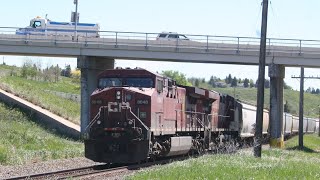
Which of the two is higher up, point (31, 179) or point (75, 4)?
point (75, 4)

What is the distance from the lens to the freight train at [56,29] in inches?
1932

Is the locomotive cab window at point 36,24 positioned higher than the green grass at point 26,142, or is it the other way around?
the locomotive cab window at point 36,24

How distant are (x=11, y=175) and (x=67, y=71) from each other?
123m

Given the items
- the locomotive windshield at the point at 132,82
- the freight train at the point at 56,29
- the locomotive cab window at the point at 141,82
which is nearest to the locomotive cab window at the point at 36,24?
the freight train at the point at 56,29

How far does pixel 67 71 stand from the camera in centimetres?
14225

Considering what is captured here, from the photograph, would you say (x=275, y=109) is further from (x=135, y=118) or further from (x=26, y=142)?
(x=135, y=118)

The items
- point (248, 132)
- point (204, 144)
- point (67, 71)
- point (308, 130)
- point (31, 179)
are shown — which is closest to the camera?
point (31, 179)

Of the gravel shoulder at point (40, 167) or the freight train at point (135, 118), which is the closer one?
the gravel shoulder at point (40, 167)

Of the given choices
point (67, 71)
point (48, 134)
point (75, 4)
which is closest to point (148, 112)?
point (48, 134)

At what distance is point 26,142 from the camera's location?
34.9m

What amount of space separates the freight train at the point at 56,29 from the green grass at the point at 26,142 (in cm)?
818

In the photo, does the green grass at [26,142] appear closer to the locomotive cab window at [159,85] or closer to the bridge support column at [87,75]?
the bridge support column at [87,75]

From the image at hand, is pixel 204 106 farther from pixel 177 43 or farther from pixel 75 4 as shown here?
pixel 75 4

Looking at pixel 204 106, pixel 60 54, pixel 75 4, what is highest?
pixel 75 4
